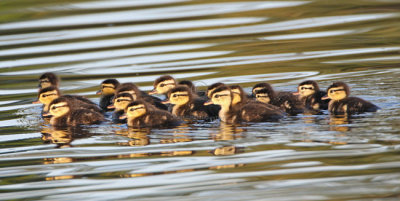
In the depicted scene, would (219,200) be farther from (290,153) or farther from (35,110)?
(35,110)

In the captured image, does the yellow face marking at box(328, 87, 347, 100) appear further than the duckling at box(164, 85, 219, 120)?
No

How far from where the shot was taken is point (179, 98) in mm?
8312

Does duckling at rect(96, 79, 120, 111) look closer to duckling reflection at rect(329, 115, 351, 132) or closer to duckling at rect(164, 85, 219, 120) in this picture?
duckling at rect(164, 85, 219, 120)

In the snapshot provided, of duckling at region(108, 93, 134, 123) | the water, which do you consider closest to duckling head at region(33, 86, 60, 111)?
the water

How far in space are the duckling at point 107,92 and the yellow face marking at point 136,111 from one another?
50.7 inches

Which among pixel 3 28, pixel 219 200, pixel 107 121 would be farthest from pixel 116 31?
pixel 219 200

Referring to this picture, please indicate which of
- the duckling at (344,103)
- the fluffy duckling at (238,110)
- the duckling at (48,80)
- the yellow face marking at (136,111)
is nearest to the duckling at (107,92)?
the duckling at (48,80)

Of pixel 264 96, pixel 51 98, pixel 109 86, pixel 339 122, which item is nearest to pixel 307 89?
pixel 264 96

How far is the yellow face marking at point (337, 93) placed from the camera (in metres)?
7.82

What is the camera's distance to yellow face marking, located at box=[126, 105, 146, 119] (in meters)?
7.73

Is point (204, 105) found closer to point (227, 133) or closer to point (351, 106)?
point (227, 133)

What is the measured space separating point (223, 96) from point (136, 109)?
0.85 meters

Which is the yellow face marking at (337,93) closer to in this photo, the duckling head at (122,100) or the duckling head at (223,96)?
the duckling head at (223,96)

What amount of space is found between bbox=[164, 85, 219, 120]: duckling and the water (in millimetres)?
512
